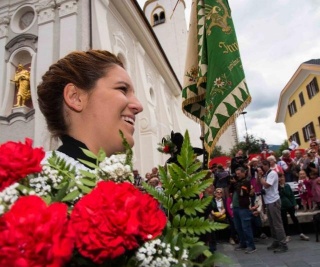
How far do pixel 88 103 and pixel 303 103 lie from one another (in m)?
29.4

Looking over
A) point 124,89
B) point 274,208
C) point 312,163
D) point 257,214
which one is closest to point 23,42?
point 257,214

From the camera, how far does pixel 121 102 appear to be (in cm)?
130

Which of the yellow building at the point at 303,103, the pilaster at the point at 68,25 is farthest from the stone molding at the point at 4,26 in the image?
the yellow building at the point at 303,103

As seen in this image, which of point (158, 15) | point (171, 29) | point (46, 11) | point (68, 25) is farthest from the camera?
point (158, 15)

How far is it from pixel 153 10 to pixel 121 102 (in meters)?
28.5

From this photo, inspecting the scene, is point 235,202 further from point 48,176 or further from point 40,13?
point 40,13

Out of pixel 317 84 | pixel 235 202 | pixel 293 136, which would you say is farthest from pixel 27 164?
pixel 293 136

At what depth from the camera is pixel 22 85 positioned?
30.8ft

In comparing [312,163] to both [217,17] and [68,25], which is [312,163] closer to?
[217,17]

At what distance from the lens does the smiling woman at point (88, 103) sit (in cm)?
127

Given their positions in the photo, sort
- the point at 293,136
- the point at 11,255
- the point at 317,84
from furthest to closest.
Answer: the point at 293,136 → the point at 317,84 → the point at 11,255

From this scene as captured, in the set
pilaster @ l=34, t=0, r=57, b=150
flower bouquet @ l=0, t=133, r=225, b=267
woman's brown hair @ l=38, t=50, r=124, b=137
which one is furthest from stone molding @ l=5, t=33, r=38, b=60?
flower bouquet @ l=0, t=133, r=225, b=267

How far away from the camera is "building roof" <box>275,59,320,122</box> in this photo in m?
23.8

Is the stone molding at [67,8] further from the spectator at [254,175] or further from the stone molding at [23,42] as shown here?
the spectator at [254,175]
